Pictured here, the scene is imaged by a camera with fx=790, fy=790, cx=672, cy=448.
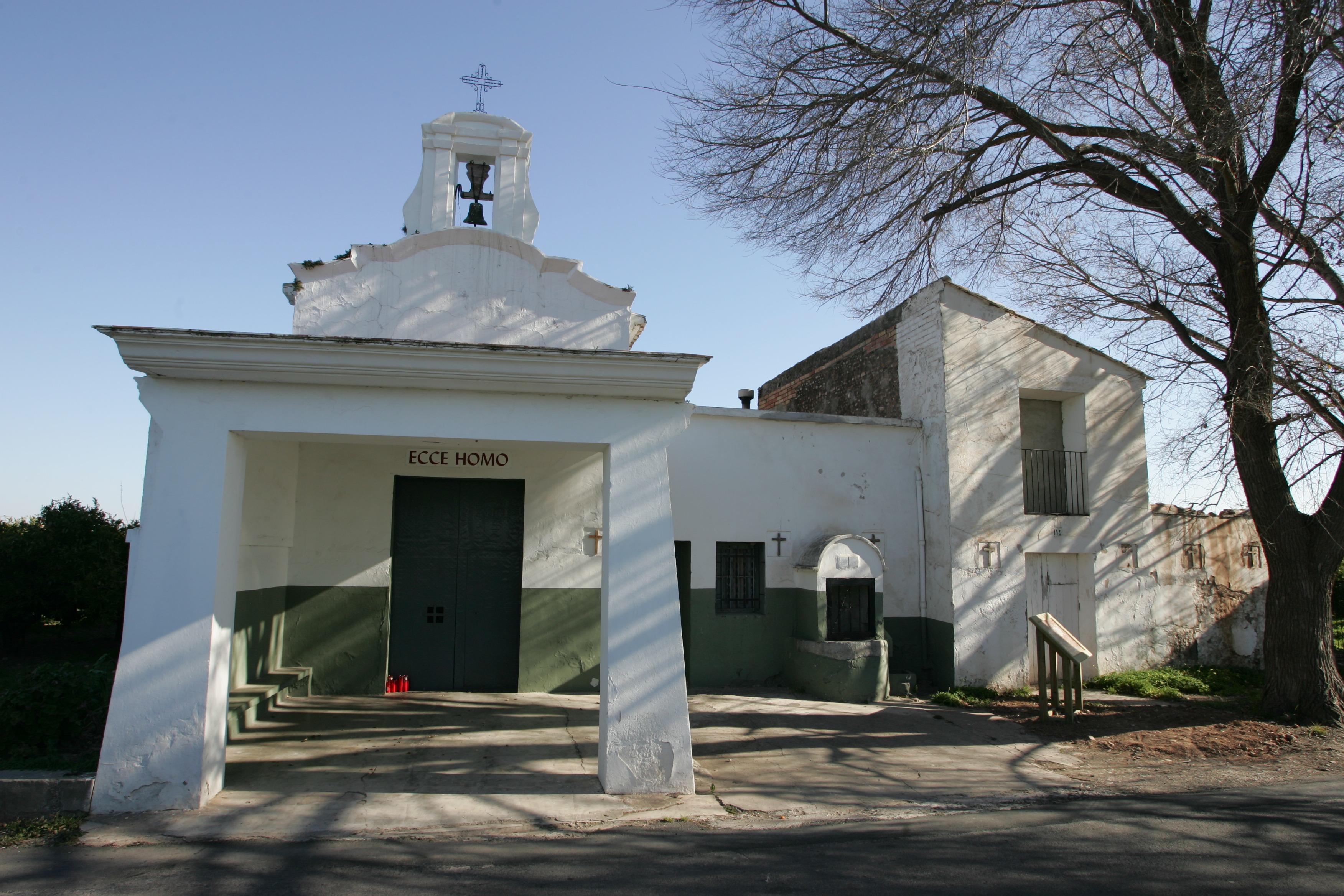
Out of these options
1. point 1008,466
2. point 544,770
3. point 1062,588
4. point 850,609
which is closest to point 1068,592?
point 1062,588

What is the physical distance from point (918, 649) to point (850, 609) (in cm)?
146

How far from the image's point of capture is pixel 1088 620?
1234cm

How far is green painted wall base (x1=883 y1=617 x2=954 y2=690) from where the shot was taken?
11.6 meters

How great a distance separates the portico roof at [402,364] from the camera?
606 cm

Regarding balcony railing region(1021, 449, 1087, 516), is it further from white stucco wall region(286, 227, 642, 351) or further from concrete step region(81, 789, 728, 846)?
concrete step region(81, 789, 728, 846)

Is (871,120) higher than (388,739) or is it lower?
higher

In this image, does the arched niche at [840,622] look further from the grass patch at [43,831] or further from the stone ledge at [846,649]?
the grass patch at [43,831]

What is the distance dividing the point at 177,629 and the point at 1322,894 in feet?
25.4

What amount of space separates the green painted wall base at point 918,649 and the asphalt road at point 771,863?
560 centimetres

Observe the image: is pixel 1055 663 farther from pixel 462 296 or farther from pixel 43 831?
pixel 43 831

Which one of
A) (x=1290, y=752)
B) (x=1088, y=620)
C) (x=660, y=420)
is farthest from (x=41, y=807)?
(x=1088, y=620)

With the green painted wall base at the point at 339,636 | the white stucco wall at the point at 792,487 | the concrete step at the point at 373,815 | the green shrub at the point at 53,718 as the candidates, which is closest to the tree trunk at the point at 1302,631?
Result: the white stucco wall at the point at 792,487

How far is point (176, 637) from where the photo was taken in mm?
5895

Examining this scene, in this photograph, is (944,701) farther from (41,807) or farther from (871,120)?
(41,807)
